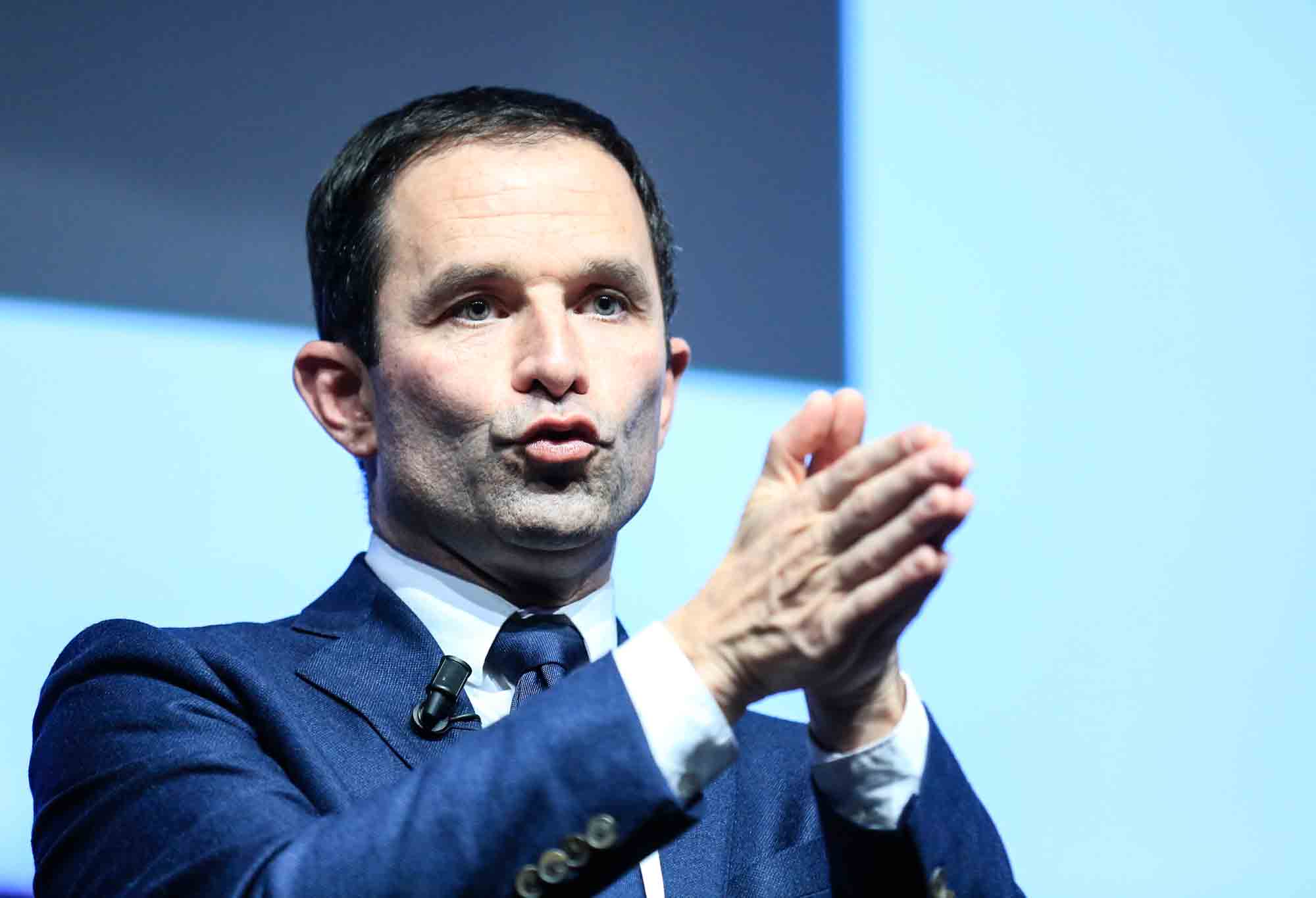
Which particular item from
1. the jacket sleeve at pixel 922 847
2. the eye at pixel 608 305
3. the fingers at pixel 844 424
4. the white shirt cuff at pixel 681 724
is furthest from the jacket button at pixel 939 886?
the eye at pixel 608 305

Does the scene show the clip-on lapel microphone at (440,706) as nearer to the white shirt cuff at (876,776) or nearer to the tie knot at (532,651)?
the tie knot at (532,651)

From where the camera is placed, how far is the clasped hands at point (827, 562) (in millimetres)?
1198

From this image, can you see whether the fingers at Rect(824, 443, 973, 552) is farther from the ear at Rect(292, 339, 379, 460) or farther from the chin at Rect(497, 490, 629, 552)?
the ear at Rect(292, 339, 379, 460)

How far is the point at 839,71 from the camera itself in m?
2.95

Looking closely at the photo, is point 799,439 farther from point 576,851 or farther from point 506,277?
point 506,277

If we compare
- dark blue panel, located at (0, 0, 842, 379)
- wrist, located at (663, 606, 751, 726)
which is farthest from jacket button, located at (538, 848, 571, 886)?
dark blue panel, located at (0, 0, 842, 379)

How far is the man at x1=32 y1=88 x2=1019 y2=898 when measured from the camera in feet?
4.09

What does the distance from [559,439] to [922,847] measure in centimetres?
59

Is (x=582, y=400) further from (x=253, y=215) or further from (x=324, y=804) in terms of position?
(x=253, y=215)

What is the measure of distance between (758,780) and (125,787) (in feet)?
2.25

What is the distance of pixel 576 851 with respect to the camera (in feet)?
4.06

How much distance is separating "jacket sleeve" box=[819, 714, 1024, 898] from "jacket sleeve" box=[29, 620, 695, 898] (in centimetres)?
21

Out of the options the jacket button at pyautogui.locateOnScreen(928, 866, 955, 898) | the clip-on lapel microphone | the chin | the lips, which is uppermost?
the lips

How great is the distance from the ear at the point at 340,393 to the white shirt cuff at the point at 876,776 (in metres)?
0.81
